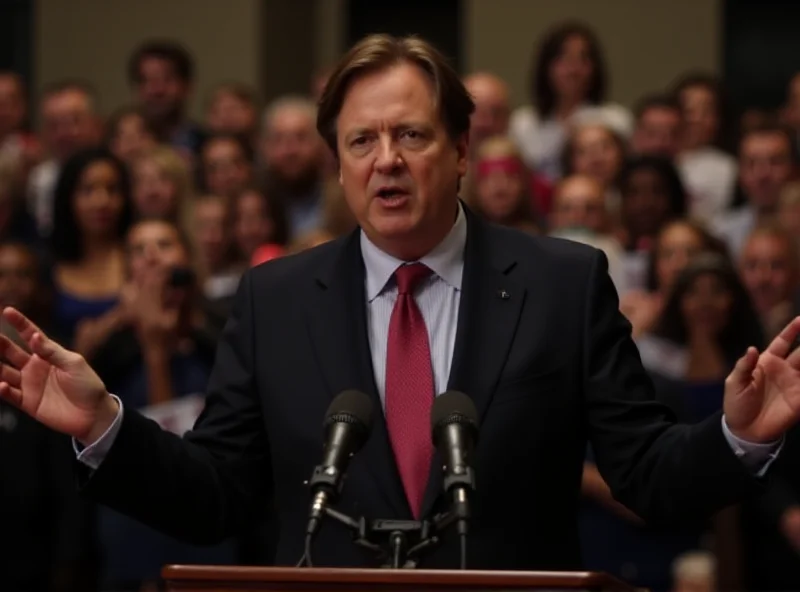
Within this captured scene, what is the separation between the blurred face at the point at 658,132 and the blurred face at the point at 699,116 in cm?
9

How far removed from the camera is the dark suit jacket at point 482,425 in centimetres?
321

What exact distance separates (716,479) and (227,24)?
9.07 m

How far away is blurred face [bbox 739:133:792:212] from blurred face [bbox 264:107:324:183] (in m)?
1.89

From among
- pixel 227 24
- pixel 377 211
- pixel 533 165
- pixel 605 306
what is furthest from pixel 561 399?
pixel 227 24

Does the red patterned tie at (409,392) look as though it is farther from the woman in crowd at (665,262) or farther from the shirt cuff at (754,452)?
the woman in crowd at (665,262)

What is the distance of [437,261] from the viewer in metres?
3.45

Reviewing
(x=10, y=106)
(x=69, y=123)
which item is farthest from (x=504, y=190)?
(x=10, y=106)

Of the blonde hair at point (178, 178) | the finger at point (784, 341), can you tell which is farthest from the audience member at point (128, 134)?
the finger at point (784, 341)

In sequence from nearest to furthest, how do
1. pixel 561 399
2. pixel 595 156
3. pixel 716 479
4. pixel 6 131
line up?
1. pixel 716 479
2. pixel 561 399
3. pixel 595 156
4. pixel 6 131

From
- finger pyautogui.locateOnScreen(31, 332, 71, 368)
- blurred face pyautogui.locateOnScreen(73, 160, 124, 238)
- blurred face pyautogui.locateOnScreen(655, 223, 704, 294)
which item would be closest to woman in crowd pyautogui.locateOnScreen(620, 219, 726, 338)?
blurred face pyautogui.locateOnScreen(655, 223, 704, 294)

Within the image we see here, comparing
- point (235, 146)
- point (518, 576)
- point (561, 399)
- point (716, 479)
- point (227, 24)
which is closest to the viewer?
point (518, 576)

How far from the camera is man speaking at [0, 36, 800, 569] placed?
10.4 ft

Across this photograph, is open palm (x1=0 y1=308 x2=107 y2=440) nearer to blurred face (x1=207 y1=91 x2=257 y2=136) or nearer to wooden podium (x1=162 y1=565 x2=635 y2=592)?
wooden podium (x1=162 y1=565 x2=635 y2=592)

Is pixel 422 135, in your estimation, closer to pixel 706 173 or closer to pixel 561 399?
pixel 561 399
